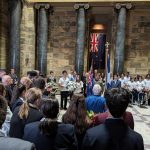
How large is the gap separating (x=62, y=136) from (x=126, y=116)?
118cm

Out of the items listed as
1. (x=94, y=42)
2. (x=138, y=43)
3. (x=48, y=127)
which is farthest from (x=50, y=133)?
(x=94, y=42)

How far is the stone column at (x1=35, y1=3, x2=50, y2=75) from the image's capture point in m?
19.6

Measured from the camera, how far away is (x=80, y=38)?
19.5 meters

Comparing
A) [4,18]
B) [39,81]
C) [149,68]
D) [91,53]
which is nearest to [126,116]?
[39,81]

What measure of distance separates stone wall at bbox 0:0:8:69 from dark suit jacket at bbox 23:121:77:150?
15.2m

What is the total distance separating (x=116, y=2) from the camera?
19.1 meters

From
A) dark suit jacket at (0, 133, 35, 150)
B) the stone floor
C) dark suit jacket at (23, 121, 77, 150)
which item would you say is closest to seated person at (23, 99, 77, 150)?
dark suit jacket at (23, 121, 77, 150)

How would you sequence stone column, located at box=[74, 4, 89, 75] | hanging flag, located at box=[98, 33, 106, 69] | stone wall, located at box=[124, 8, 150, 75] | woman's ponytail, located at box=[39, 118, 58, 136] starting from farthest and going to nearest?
hanging flag, located at box=[98, 33, 106, 69], stone wall, located at box=[124, 8, 150, 75], stone column, located at box=[74, 4, 89, 75], woman's ponytail, located at box=[39, 118, 58, 136]

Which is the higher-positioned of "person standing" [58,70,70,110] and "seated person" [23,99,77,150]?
"seated person" [23,99,77,150]

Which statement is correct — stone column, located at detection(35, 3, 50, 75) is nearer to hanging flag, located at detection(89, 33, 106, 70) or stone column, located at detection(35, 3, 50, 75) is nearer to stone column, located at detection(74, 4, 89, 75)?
stone column, located at detection(74, 4, 89, 75)

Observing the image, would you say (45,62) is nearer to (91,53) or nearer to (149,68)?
(91,53)

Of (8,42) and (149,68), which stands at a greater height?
(8,42)

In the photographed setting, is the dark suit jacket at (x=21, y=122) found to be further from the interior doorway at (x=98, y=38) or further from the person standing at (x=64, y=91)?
the interior doorway at (x=98, y=38)

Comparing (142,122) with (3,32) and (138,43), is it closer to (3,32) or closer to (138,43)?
(138,43)
